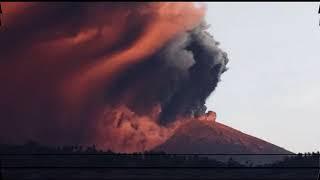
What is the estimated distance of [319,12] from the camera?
41.3 ft

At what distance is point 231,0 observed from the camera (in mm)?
7582

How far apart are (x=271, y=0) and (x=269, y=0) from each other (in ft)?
0.12

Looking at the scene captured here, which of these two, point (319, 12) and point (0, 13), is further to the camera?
point (319, 12)

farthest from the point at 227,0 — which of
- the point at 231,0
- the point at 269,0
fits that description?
the point at 269,0

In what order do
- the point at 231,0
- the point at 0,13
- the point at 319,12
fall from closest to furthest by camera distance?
1. the point at 231,0
2. the point at 0,13
3. the point at 319,12

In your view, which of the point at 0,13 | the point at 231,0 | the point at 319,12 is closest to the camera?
the point at 231,0

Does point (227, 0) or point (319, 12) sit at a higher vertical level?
point (319, 12)

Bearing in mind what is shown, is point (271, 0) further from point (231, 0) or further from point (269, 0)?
point (231, 0)

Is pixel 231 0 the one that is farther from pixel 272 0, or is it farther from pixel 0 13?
pixel 0 13

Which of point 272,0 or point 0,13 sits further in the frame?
point 0,13

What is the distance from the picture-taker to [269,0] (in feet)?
25.0

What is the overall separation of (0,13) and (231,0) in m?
4.74

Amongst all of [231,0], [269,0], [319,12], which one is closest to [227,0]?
[231,0]

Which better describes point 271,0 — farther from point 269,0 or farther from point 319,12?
point 319,12
